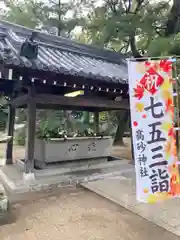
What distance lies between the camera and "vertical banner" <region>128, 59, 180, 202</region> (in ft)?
7.88

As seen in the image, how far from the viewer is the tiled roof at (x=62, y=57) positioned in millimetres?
3656

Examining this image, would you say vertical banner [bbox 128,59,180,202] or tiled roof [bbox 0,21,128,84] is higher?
tiled roof [bbox 0,21,128,84]

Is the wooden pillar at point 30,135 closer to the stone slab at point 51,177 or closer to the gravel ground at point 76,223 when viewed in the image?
the stone slab at point 51,177

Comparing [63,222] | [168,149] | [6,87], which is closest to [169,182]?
[168,149]

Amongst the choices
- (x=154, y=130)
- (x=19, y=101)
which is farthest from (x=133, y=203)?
(x=19, y=101)

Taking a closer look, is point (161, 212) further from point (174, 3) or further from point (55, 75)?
point (174, 3)

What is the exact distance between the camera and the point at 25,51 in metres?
3.76

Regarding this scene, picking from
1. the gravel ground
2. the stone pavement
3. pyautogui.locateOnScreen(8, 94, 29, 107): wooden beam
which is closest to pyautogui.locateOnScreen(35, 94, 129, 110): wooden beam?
pyautogui.locateOnScreen(8, 94, 29, 107): wooden beam

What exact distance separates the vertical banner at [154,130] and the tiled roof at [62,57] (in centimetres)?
179

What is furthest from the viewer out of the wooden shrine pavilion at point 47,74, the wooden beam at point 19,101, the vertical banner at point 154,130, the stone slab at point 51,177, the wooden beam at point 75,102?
the wooden beam at point 19,101

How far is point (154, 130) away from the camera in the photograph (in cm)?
245

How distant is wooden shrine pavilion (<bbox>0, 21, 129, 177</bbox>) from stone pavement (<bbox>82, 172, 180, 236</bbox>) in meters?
1.66

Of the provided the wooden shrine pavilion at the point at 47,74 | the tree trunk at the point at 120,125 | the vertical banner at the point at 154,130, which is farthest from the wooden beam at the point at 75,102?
the tree trunk at the point at 120,125

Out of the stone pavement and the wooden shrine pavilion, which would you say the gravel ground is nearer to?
the stone pavement
